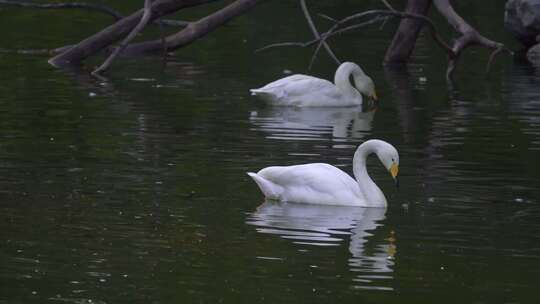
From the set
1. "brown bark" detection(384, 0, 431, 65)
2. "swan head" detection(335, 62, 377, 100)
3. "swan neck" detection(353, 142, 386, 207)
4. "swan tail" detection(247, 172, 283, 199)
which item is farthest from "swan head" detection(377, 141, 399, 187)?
"brown bark" detection(384, 0, 431, 65)

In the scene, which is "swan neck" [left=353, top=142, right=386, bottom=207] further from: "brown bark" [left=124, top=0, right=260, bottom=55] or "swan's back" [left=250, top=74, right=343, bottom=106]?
"brown bark" [left=124, top=0, right=260, bottom=55]

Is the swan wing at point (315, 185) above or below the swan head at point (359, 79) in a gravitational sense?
above

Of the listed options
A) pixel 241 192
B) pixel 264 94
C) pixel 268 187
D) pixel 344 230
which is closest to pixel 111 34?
pixel 264 94

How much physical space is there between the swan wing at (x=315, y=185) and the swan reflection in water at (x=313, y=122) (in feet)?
10.8

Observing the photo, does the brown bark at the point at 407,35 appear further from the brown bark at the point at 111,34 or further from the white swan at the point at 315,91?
the brown bark at the point at 111,34

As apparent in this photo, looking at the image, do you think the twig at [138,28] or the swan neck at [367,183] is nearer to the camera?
the swan neck at [367,183]

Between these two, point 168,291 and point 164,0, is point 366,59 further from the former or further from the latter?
point 168,291

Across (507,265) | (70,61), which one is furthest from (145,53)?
(507,265)

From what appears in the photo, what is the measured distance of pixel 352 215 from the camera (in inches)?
466

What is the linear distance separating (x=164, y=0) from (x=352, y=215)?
902cm

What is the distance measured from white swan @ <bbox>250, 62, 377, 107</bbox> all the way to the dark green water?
26 cm

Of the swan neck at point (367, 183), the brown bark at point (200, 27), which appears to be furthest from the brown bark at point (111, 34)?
the swan neck at point (367, 183)

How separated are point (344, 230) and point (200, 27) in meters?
9.95

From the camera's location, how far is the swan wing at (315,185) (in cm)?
1216
